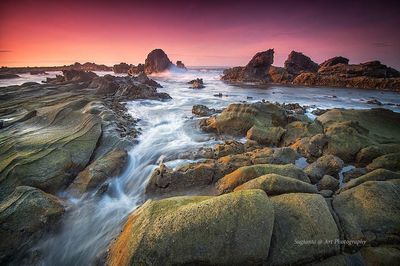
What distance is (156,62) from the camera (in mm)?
88375

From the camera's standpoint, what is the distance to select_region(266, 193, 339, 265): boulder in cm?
413

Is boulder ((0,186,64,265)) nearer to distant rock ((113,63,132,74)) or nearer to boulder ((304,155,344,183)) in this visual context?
boulder ((304,155,344,183))


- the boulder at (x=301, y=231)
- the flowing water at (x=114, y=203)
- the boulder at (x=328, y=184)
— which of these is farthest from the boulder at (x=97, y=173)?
the boulder at (x=328, y=184)

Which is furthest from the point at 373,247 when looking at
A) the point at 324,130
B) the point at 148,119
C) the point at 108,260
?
the point at 148,119

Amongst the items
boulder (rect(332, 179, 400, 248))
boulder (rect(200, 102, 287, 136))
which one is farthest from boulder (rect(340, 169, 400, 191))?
boulder (rect(200, 102, 287, 136))

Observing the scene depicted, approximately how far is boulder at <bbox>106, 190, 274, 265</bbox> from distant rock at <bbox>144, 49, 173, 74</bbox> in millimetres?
89012

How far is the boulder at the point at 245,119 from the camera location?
13203mm

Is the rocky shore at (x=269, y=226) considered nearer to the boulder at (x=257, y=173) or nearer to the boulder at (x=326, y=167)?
the boulder at (x=257, y=173)

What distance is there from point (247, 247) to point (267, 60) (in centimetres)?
6454

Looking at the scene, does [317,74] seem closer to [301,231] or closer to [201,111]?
[201,111]

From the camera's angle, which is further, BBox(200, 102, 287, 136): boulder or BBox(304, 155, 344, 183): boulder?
BBox(200, 102, 287, 136): boulder

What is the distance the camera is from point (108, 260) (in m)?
5.25

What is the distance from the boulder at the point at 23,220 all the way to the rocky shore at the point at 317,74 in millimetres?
57597

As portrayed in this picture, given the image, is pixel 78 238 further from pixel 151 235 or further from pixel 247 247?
pixel 247 247
